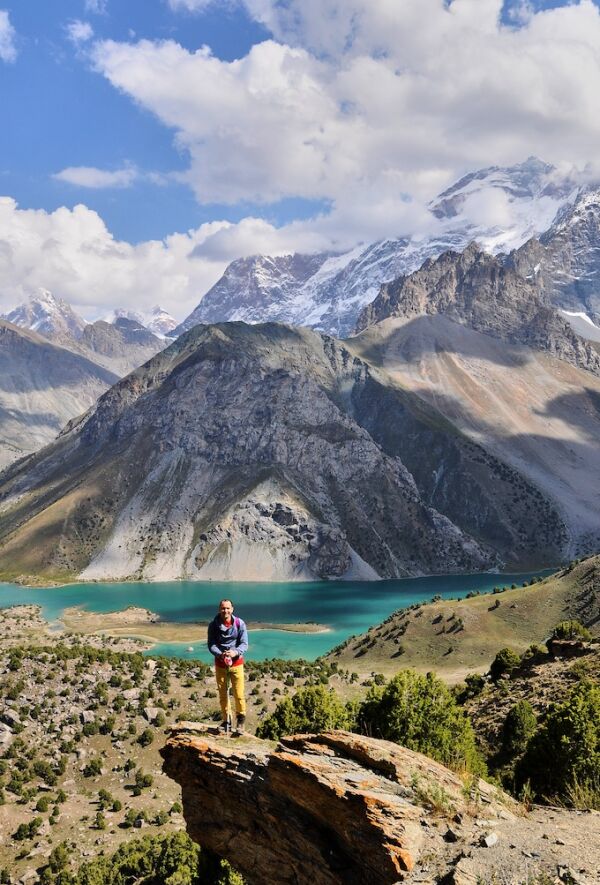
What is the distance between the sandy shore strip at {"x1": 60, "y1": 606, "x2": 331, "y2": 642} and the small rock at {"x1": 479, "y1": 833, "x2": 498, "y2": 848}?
137 m

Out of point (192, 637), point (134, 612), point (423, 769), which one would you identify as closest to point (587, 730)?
point (423, 769)

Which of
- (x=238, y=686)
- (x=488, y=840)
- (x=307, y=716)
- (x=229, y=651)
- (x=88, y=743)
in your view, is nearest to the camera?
(x=488, y=840)

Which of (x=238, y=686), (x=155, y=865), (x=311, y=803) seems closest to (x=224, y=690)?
(x=238, y=686)

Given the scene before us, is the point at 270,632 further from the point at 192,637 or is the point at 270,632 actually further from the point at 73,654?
the point at 73,654

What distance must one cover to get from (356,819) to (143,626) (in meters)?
155

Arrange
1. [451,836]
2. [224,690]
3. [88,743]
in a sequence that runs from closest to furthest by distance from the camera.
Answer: [451,836] < [224,690] < [88,743]

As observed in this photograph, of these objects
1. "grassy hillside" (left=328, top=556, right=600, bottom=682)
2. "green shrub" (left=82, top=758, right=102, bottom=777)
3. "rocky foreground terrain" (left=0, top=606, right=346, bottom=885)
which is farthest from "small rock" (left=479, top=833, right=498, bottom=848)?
"grassy hillside" (left=328, top=556, right=600, bottom=682)

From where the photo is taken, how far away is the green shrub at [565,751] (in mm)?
28159

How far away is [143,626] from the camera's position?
Result: 163875mm

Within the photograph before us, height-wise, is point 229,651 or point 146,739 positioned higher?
point 229,651

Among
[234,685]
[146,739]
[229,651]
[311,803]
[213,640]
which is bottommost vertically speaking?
[146,739]

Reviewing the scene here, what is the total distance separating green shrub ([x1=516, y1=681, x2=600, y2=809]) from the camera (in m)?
28.2

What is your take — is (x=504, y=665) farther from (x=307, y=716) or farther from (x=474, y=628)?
(x=474, y=628)

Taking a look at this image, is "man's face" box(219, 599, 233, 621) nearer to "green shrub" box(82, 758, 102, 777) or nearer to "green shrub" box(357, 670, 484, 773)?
"green shrub" box(357, 670, 484, 773)
